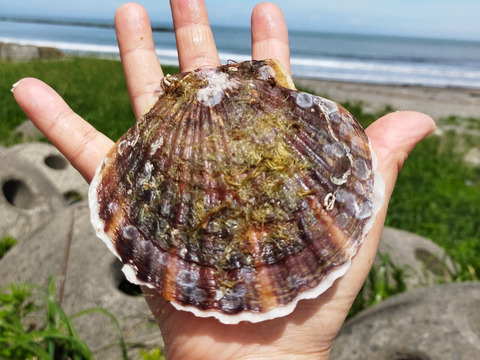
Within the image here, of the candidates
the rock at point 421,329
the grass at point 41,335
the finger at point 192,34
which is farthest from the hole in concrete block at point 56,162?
the rock at point 421,329

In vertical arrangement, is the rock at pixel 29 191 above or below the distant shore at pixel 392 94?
above

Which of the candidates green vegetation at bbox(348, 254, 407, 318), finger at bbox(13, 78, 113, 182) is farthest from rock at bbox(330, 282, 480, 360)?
finger at bbox(13, 78, 113, 182)

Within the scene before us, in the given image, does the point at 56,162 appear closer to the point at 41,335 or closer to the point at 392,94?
the point at 41,335

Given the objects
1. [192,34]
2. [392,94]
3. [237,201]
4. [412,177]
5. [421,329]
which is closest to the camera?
[237,201]

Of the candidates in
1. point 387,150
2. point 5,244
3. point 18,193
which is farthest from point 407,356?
point 18,193

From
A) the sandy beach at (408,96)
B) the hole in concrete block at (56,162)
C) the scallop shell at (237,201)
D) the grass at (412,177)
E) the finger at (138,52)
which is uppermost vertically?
the finger at (138,52)

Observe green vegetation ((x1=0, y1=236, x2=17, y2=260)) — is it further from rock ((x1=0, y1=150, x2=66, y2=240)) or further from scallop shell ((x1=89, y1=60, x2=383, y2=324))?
scallop shell ((x1=89, y1=60, x2=383, y2=324))

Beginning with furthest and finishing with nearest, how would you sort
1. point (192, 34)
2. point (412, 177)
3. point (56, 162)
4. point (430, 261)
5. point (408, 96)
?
1. point (408, 96)
2. point (412, 177)
3. point (56, 162)
4. point (430, 261)
5. point (192, 34)

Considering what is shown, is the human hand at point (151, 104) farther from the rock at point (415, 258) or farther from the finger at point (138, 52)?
the rock at point (415, 258)
